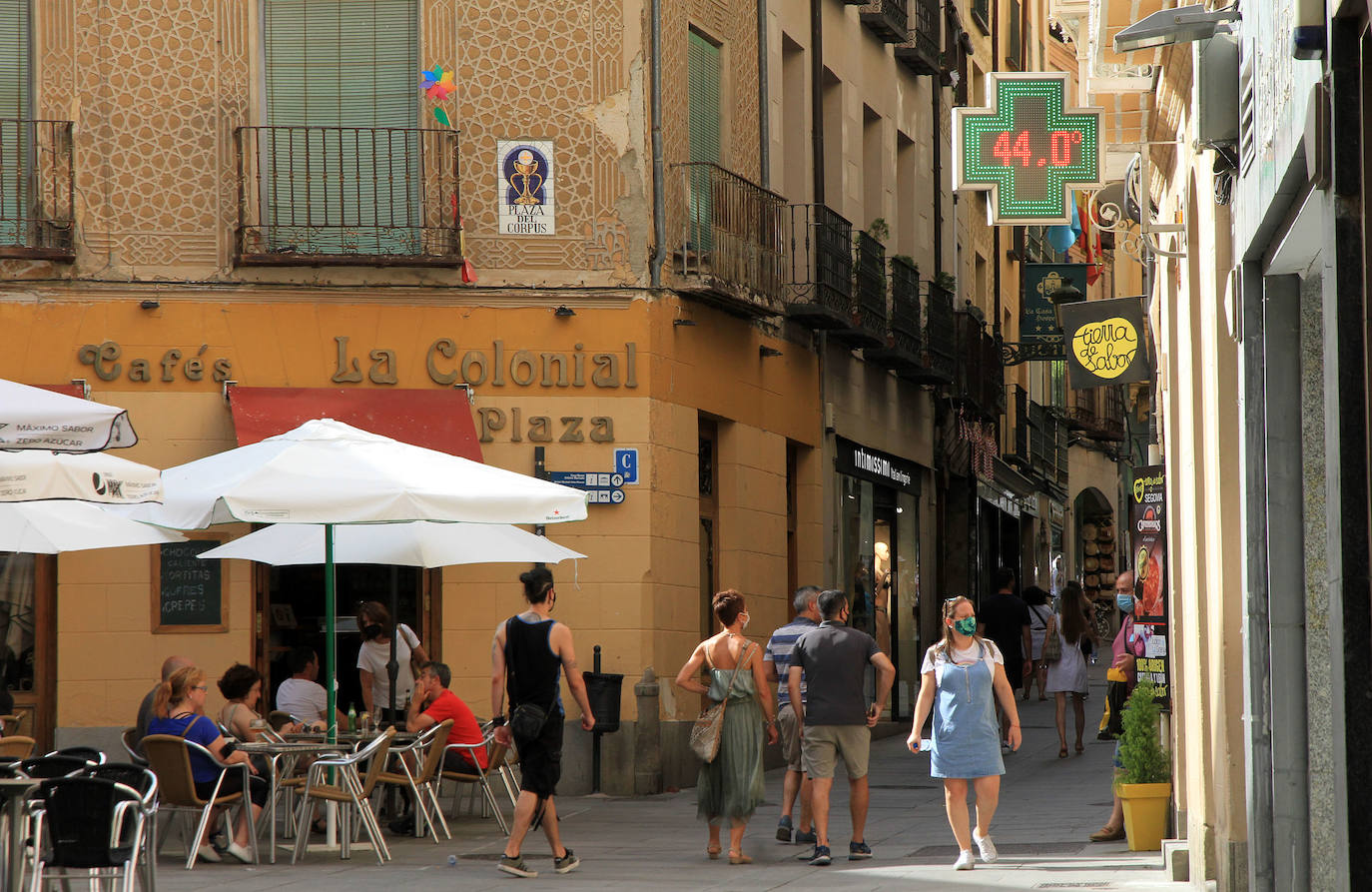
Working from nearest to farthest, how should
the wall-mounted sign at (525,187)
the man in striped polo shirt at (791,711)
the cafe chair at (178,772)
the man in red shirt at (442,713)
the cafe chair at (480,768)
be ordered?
the cafe chair at (178,772) → the man in striped polo shirt at (791,711) → the man in red shirt at (442,713) → the cafe chair at (480,768) → the wall-mounted sign at (525,187)

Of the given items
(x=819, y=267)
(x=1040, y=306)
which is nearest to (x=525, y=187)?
(x=819, y=267)

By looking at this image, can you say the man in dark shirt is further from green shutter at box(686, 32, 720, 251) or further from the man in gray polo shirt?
the man in gray polo shirt

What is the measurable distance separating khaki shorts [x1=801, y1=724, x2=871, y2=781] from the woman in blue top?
3.48m

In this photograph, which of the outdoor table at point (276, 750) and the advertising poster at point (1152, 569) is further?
the outdoor table at point (276, 750)

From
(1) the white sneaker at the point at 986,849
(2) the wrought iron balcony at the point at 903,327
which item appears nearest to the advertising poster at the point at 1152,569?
(1) the white sneaker at the point at 986,849

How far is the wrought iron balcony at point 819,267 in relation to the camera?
20000 mm

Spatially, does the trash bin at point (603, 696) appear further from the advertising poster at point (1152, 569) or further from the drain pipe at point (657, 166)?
the advertising poster at point (1152, 569)

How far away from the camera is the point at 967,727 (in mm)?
11805

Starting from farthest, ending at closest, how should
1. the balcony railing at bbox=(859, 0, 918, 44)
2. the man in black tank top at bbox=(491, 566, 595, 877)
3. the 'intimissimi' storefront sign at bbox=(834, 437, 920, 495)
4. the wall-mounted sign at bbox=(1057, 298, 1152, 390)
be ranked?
the balcony railing at bbox=(859, 0, 918, 44), the 'intimissimi' storefront sign at bbox=(834, 437, 920, 495), the wall-mounted sign at bbox=(1057, 298, 1152, 390), the man in black tank top at bbox=(491, 566, 595, 877)

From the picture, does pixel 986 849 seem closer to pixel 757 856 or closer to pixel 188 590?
pixel 757 856

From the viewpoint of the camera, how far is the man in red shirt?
44.3 ft

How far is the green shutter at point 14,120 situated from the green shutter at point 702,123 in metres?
5.77

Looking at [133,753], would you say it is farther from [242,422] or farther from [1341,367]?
[1341,367]

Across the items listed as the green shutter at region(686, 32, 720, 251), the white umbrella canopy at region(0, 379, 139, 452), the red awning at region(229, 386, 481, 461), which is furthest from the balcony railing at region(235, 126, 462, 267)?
the white umbrella canopy at region(0, 379, 139, 452)
